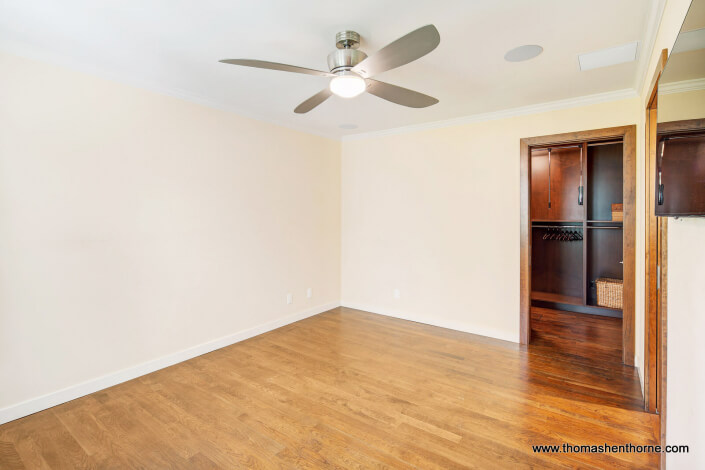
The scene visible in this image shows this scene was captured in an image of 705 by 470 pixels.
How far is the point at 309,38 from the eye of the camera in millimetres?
2236

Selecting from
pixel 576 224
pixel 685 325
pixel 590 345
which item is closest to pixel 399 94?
pixel 685 325

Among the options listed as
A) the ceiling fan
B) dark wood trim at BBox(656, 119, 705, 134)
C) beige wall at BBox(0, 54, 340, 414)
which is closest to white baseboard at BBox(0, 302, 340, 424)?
beige wall at BBox(0, 54, 340, 414)

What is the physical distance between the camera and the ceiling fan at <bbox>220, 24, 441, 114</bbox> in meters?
1.73

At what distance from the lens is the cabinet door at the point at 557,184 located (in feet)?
16.3

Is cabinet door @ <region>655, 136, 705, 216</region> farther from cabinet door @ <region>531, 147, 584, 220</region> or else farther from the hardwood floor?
cabinet door @ <region>531, 147, 584, 220</region>

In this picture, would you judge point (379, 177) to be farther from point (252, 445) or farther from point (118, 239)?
point (252, 445)

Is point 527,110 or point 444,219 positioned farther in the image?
point 444,219

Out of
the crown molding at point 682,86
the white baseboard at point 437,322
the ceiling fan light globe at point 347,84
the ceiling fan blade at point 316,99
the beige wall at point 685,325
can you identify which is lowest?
the white baseboard at point 437,322

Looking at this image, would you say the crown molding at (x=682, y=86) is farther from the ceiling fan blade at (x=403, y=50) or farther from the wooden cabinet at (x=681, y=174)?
the ceiling fan blade at (x=403, y=50)

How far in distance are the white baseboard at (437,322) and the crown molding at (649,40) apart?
2.60 m

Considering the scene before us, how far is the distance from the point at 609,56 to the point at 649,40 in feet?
0.92

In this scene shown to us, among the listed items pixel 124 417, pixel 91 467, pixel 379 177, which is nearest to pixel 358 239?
pixel 379 177

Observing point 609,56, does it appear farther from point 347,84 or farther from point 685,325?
point 685,325

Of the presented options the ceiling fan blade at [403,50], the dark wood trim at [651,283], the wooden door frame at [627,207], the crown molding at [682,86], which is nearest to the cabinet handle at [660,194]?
the crown molding at [682,86]
